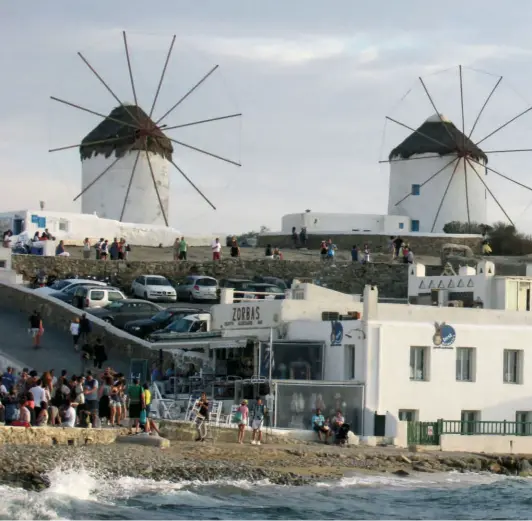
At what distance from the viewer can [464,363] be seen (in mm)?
44625

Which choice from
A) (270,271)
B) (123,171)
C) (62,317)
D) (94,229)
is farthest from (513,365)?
(123,171)

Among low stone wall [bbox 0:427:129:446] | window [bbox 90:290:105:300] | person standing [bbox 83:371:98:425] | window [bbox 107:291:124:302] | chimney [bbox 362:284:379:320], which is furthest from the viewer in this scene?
window [bbox 107:291:124:302]

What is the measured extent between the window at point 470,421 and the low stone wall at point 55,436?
11.1 meters

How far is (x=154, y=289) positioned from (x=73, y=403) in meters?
23.2

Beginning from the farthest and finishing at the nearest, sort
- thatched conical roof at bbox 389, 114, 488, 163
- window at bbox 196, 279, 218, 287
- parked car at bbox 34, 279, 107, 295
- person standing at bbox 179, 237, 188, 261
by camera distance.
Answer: thatched conical roof at bbox 389, 114, 488, 163 → person standing at bbox 179, 237, 188, 261 → window at bbox 196, 279, 218, 287 → parked car at bbox 34, 279, 107, 295

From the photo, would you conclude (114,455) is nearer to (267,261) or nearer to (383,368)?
(383,368)

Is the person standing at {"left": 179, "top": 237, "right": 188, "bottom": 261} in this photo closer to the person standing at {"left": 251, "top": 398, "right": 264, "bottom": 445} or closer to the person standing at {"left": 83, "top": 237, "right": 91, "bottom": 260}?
the person standing at {"left": 83, "top": 237, "right": 91, "bottom": 260}

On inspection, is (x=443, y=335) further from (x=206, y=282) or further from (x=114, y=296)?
(x=206, y=282)

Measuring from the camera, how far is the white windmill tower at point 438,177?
276ft

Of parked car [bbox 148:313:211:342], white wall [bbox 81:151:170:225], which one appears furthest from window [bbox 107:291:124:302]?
white wall [bbox 81:151:170:225]

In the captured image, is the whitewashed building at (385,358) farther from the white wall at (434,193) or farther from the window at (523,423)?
the white wall at (434,193)

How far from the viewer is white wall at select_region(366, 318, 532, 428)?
141ft

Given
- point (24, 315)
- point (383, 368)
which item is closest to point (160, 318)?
point (24, 315)

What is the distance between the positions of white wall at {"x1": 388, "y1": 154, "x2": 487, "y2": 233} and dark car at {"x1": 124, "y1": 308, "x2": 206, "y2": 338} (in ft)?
110
